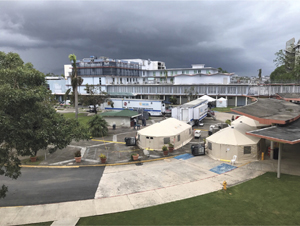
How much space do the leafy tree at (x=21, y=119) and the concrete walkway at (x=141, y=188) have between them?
2.99 metres

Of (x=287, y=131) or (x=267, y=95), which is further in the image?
(x=267, y=95)

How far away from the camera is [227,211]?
41.4 feet

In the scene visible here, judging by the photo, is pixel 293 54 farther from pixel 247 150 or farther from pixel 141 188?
pixel 141 188

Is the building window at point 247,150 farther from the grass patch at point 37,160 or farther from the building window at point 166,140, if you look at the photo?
the grass patch at point 37,160

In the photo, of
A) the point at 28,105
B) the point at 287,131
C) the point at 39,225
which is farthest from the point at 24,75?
the point at 287,131

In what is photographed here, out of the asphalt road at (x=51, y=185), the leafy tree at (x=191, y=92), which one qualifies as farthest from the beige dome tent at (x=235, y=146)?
the leafy tree at (x=191, y=92)

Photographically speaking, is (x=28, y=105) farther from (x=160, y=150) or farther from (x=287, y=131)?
(x=287, y=131)

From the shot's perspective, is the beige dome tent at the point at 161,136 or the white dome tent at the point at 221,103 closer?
the beige dome tent at the point at 161,136

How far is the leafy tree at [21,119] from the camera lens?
10155 millimetres

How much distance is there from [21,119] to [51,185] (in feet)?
27.0

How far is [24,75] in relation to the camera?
11547 mm

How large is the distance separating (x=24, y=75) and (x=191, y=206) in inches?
483

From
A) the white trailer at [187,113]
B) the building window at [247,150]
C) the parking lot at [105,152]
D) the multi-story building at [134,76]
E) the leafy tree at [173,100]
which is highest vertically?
the multi-story building at [134,76]

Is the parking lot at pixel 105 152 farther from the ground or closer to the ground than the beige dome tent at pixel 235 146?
closer to the ground
